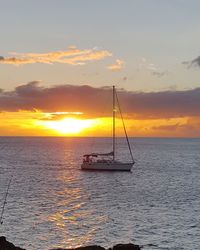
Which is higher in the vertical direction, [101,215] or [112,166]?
[112,166]

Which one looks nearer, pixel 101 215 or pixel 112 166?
pixel 101 215

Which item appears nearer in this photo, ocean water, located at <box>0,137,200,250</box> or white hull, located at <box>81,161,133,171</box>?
ocean water, located at <box>0,137,200,250</box>

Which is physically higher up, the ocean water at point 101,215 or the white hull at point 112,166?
the white hull at point 112,166

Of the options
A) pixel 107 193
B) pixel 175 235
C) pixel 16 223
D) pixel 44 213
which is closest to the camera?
pixel 175 235

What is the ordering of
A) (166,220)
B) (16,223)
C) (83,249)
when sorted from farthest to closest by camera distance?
(166,220) < (16,223) < (83,249)

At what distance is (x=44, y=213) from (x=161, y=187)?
39.9 metres

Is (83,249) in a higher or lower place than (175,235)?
higher

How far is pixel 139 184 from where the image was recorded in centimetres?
9775

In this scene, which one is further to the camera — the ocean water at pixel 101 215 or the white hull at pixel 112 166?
the white hull at pixel 112 166

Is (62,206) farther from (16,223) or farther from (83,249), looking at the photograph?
(83,249)

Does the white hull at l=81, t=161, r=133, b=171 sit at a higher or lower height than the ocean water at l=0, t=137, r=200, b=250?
higher

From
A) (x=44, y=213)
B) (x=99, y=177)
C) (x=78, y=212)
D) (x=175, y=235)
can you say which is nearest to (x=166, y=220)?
(x=175, y=235)

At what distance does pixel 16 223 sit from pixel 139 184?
49.4 metres

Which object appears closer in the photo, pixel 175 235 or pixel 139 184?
pixel 175 235
